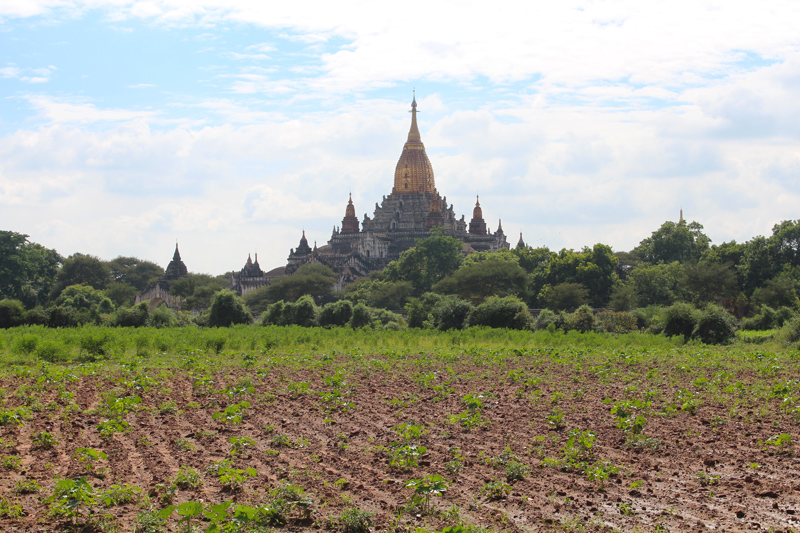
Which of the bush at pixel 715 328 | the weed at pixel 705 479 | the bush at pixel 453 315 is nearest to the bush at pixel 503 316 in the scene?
the bush at pixel 453 315

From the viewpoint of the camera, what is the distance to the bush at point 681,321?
39938 millimetres

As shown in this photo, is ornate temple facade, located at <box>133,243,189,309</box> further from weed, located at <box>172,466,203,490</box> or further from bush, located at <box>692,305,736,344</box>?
weed, located at <box>172,466,203,490</box>

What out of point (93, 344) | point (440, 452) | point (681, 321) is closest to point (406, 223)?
point (681, 321)

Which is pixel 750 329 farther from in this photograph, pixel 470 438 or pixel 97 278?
pixel 97 278

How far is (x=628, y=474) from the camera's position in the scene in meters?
12.3

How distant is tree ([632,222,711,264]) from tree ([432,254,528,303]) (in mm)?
24315

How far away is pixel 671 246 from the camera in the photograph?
87.0 metres

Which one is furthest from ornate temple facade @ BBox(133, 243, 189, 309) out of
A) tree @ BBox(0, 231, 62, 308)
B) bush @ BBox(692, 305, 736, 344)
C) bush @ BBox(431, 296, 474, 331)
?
bush @ BBox(692, 305, 736, 344)

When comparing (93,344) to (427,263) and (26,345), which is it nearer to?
(26,345)

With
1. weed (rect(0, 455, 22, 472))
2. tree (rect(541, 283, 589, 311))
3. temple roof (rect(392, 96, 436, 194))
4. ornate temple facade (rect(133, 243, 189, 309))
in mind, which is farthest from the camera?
temple roof (rect(392, 96, 436, 194))

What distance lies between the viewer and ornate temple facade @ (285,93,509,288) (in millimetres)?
114000

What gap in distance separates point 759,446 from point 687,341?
86.2 ft

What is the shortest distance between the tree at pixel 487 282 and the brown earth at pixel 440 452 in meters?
44.7

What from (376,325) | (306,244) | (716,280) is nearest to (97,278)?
(306,244)
